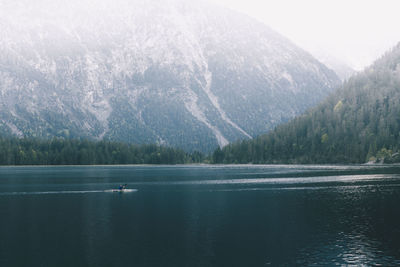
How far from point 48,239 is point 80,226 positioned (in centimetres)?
Result: 1044

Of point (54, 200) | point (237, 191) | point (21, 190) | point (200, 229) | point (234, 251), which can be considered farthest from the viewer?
point (21, 190)

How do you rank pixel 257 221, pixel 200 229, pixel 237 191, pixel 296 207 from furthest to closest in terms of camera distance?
pixel 237 191 < pixel 296 207 < pixel 257 221 < pixel 200 229

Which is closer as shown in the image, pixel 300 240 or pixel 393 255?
pixel 393 255

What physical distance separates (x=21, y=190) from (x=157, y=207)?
64.1 metres

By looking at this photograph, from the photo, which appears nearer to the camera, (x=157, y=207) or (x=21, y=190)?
(x=157, y=207)

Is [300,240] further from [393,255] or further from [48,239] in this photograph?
[48,239]

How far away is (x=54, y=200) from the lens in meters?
117

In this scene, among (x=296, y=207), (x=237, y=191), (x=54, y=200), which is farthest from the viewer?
(x=237, y=191)

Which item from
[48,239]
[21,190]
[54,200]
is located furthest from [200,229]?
[21,190]

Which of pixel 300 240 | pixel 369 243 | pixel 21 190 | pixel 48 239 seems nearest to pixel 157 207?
pixel 48 239

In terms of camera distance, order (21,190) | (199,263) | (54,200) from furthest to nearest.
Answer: (21,190)
(54,200)
(199,263)

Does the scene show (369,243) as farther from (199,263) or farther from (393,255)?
(199,263)

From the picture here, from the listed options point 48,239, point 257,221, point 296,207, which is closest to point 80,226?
point 48,239

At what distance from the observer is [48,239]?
66.8 metres
